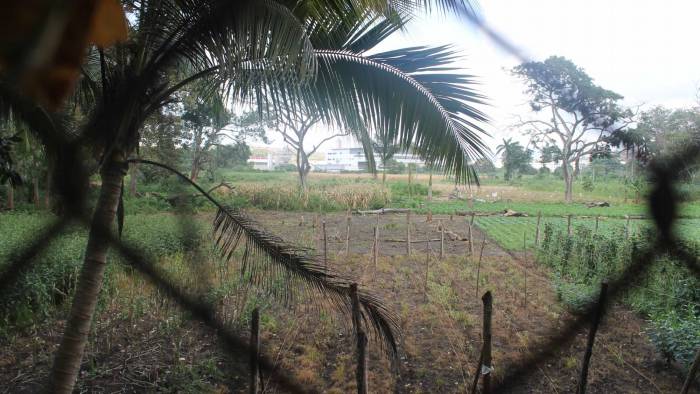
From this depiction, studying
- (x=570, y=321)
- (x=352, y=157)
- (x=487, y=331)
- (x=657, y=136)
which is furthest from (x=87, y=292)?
(x=657, y=136)

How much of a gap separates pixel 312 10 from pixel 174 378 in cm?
171

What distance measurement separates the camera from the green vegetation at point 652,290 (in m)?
1.68

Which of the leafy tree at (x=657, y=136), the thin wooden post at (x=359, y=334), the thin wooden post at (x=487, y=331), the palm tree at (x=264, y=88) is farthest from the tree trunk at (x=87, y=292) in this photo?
the leafy tree at (x=657, y=136)

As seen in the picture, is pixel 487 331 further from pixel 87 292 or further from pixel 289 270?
pixel 87 292

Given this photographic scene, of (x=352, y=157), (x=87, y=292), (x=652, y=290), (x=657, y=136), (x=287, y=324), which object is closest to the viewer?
(x=657, y=136)

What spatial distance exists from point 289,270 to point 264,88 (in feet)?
1.61

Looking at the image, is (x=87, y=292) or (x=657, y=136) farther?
(x=87, y=292)

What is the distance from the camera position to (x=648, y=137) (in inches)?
15.8

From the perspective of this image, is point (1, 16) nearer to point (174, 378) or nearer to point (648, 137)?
point (648, 137)

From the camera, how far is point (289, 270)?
1084 millimetres

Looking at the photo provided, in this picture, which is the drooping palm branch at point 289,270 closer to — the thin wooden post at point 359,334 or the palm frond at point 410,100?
the thin wooden post at point 359,334

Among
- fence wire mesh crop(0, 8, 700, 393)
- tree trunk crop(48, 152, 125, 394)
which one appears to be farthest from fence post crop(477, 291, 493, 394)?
tree trunk crop(48, 152, 125, 394)

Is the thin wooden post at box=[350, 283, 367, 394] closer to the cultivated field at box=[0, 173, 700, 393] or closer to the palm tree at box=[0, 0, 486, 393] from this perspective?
the palm tree at box=[0, 0, 486, 393]

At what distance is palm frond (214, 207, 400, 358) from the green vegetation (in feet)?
1.62
